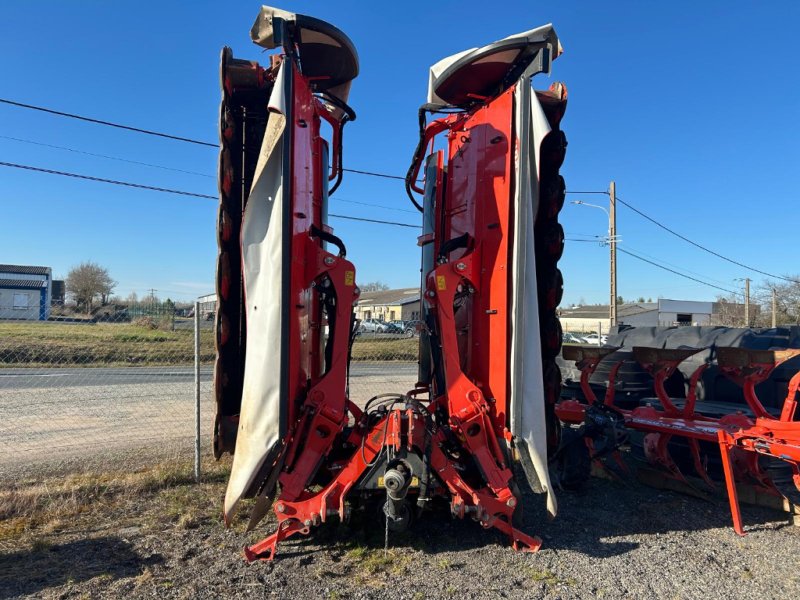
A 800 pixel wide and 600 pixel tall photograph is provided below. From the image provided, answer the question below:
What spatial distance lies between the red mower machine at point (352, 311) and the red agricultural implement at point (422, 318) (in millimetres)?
13

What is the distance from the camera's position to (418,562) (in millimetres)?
3338

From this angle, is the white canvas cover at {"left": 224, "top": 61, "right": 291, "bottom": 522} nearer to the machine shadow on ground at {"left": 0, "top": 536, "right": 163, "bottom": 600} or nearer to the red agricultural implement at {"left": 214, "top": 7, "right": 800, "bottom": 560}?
the red agricultural implement at {"left": 214, "top": 7, "right": 800, "bottom": 560}

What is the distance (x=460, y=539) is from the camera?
369 cm

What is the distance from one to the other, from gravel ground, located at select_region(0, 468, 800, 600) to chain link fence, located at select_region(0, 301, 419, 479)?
6.50ft

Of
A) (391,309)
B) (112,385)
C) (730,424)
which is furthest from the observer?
(391,309)

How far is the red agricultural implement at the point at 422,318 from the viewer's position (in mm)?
3221

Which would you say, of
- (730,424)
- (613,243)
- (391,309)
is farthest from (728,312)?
(730,424)

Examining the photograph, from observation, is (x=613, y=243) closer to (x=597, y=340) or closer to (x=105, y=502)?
(x=597, y=340)

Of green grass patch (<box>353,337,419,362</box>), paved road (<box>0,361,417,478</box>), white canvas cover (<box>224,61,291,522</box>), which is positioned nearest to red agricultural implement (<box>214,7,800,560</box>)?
white canvas cover (<box>224,61,291,522</box>)

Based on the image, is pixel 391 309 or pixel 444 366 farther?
pixel 391 309

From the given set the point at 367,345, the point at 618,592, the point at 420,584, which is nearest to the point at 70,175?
the point at 367,345

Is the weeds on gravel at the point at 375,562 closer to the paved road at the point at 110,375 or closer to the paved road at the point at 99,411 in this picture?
the paved road at the point at 99,411

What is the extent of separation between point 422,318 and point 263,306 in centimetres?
163

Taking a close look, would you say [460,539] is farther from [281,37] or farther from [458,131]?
[281,37]
